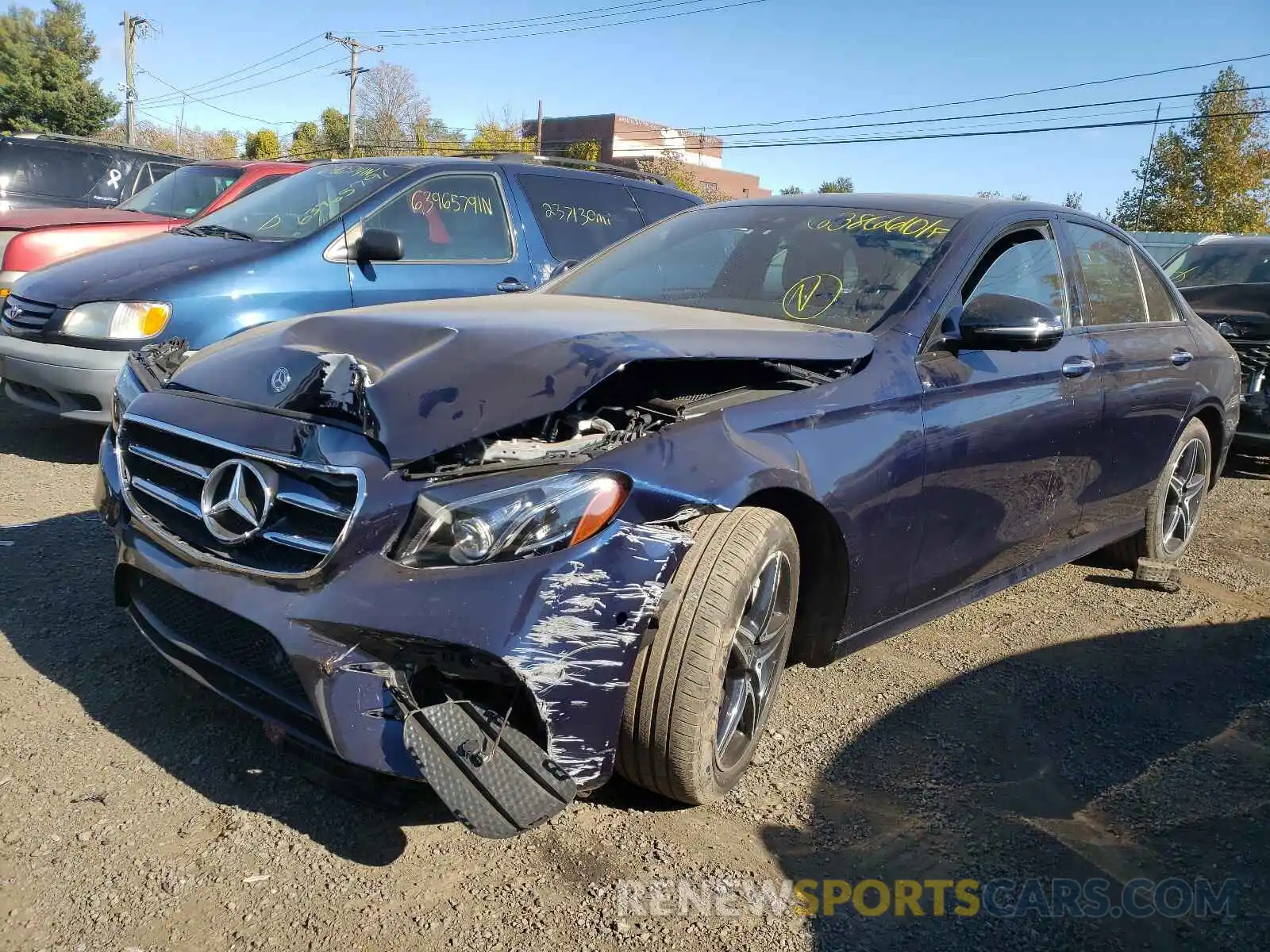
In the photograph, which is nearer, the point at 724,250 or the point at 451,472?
the point at 451,472

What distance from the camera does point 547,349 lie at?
2496 mm

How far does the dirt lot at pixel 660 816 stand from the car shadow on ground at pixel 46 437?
6.73 feet

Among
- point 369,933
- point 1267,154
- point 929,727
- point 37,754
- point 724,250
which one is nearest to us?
point 369,933

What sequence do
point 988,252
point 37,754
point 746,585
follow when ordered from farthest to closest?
1. point 988,252
2. point 37,754
3. point 746,585

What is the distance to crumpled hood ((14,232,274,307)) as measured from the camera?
527 centimetres

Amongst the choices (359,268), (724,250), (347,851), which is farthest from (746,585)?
(359,268)

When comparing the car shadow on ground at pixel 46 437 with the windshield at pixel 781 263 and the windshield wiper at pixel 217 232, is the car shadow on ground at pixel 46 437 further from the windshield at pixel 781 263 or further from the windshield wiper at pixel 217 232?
the windshield at pixel 781 263

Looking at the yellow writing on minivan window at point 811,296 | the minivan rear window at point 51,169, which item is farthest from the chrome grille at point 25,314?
the minivan rear window at point 51,169

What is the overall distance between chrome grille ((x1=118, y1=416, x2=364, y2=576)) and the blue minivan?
265cm

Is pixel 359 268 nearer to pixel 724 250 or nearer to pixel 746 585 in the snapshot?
pixel 724 250

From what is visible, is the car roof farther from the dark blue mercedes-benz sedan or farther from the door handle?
the door handle

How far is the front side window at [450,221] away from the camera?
19.4ft

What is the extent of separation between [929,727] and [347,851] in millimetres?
1820

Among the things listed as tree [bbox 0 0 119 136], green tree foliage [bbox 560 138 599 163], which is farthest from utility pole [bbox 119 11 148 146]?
green tree foliage [bbox 560 138 599 163]
